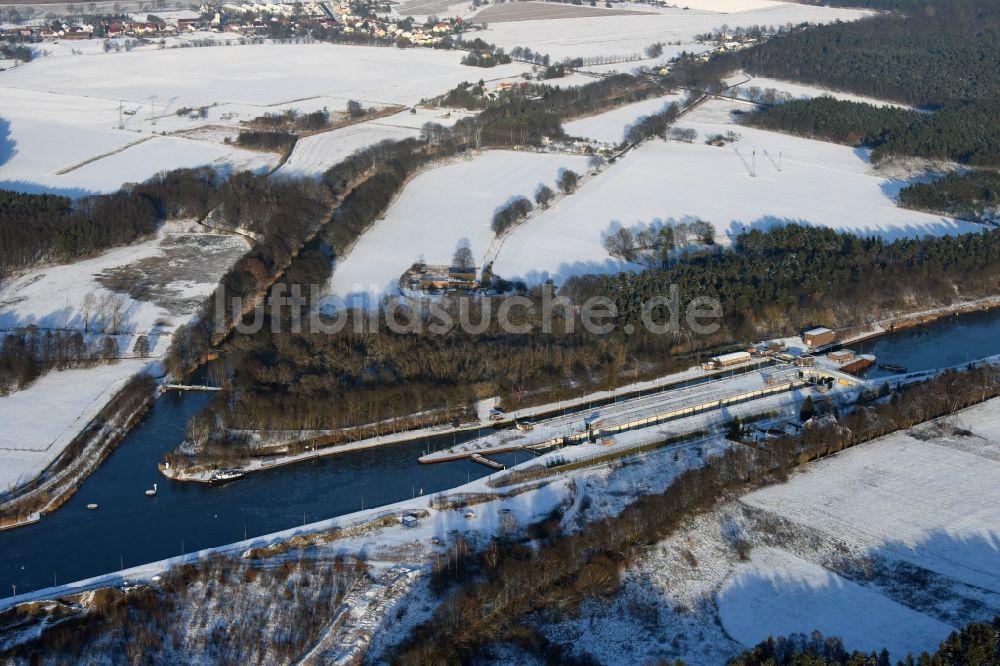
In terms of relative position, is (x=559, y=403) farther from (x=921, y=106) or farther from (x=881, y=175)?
(x=921, y=106)

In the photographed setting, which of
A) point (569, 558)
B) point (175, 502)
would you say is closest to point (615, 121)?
point (175, 502)


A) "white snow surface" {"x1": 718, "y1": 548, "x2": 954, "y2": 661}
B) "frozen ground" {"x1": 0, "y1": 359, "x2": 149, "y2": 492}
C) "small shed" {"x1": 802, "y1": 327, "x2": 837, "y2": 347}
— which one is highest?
"small shed" {"x1": 802, "y1": 327, "x2": 837, "y2": 347}

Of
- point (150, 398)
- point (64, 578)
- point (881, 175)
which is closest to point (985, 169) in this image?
point (881, 175)

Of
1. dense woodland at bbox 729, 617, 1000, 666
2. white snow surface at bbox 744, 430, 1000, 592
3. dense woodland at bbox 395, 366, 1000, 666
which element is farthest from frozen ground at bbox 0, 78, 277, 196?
dense woodland at bbox 729, 617, 1000, 666

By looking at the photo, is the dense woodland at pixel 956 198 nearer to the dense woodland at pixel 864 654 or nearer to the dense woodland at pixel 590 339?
the dense woodland at pixel 590 339

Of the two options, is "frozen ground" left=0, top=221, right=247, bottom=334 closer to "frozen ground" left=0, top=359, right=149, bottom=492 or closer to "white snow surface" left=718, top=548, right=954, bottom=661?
"frozen ground" left=0, top=359, right=149, bottom=492

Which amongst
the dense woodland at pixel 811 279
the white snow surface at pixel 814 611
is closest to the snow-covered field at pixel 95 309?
the dense woodland at pixel 811 279
